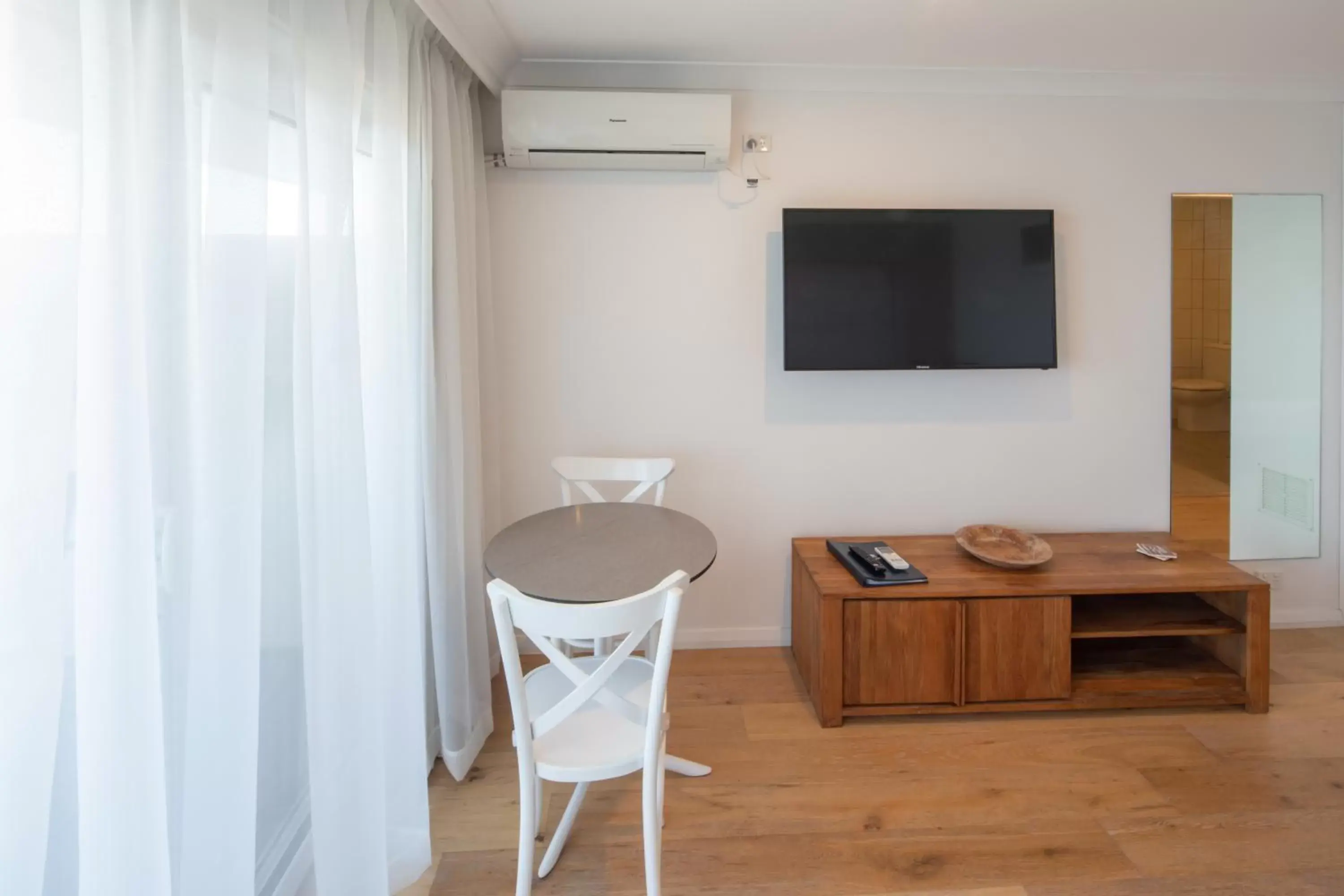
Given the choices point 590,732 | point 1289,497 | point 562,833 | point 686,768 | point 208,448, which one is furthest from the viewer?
point 1289,497

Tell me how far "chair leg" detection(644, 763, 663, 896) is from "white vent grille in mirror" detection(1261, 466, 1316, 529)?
3.39m

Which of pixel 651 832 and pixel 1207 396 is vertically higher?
pixel 1207 396

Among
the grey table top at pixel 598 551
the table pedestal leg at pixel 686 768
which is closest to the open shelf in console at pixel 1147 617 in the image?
the table pedestal leg at pixel 686 768

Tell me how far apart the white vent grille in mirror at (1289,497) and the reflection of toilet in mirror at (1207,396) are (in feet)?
1.17

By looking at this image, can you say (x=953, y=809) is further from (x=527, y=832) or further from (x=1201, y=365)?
(x=1201, y=365)

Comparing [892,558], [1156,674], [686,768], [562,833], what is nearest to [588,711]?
[562,833]

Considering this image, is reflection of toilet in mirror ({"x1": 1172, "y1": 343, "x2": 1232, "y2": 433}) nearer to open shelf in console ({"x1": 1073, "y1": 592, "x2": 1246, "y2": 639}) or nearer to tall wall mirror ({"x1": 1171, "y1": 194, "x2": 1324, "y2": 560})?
tall wall mirror ({"x1": 1171, "y1": 194, "x2": 1324, "y2": 560})

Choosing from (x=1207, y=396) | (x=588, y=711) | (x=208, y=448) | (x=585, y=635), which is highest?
(x=1207, y=396)

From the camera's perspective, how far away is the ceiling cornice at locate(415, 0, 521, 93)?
2.34 meters

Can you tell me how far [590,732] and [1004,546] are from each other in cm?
202

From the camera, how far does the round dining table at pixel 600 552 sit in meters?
1.94

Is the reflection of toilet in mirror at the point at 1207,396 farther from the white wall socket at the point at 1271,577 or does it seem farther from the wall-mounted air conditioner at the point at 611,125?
the wall-mounted air conditioner at the point at 611,125

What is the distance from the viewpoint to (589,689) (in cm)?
174

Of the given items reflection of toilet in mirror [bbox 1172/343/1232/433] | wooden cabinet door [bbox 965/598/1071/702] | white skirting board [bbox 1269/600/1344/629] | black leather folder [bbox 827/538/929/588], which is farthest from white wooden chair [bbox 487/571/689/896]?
white skirting board [bbox 1269/600/1344/629]
